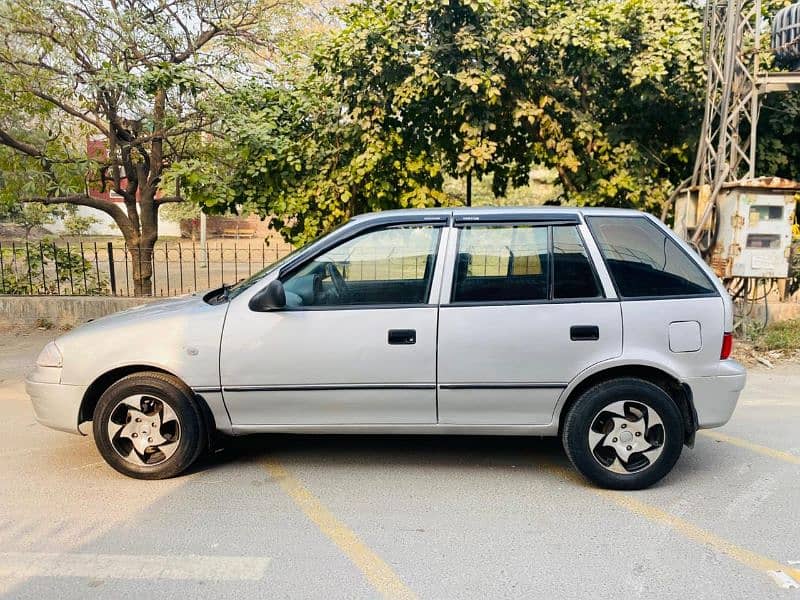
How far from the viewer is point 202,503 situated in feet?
12.0

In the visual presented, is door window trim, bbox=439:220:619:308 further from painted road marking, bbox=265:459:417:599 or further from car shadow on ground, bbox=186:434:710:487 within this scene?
painted road marking, bbox=265:459:417:599

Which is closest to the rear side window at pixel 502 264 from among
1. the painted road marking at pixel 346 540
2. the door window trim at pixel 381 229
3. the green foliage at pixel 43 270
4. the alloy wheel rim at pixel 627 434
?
the door window trim at pixel 381 229

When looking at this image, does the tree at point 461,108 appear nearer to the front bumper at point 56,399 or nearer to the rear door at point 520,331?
the rear door at point 520,331

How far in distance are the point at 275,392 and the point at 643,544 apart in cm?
217

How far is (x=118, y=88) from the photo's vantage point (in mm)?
7688

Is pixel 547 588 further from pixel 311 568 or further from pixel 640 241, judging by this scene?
pixel 640 241

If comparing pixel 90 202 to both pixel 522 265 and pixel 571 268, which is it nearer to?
pixel 522 265

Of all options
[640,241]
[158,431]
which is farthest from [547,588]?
A: [158,431]

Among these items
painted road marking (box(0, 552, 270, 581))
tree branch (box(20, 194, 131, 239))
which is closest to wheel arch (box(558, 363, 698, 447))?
painted road marking (box(0, 552, 270, 581))

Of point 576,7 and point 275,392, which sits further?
point 576,7

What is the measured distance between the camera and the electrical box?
7.05m

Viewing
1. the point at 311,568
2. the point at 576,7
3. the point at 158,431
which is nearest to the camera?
the point at 311,568

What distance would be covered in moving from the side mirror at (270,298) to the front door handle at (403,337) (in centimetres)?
67

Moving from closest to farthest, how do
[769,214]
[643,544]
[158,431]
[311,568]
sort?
[311,568], [643,544], [158,431], [769,214]
